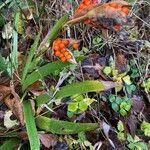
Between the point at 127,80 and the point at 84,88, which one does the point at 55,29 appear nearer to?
the point at 84,88

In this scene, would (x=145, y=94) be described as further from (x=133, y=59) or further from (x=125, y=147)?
(x=125, y=147)

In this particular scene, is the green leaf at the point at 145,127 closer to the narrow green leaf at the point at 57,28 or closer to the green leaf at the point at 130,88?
the green leaf at the point at 130,88

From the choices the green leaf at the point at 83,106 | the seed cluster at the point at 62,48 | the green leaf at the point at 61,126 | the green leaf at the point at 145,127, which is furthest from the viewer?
the green leaf at the point at 145,127

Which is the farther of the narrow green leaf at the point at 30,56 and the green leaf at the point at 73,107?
the green leaf at the point at 73,107

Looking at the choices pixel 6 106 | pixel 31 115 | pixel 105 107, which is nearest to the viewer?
pixel 31 115

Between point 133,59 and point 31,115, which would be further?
point 133,59

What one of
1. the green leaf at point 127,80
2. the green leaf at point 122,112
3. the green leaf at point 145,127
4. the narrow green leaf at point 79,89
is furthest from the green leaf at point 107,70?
the narrow green leaf at point 79,89

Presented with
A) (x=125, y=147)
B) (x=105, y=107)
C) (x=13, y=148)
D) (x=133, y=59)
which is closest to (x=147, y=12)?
(x=133, y=59)
